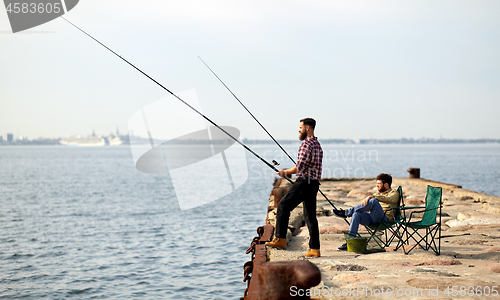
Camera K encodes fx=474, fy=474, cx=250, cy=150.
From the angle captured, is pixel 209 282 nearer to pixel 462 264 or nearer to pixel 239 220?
pixel 462 264

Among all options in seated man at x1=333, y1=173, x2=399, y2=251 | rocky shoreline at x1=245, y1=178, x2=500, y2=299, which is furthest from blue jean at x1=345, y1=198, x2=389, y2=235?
rocky shoreline at x1=245, y1=178, x2=500, y2=299

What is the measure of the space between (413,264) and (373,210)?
38.9 inches

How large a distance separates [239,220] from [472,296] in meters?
17.0

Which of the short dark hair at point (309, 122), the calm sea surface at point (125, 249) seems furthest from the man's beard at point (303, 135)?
the calm sea surface at point (125, 249)

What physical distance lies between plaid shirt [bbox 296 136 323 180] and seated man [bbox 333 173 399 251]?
2.68ft

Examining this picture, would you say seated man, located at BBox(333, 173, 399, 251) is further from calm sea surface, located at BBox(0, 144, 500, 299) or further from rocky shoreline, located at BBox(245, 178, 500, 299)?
calm sea surface, located at BBox(0, 144, 500, 299)

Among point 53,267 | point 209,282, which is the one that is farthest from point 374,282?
point 53,267

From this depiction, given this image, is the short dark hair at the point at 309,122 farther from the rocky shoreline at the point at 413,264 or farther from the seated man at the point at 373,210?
the rocky shoreline at the point at 413,264

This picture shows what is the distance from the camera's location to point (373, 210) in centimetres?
652

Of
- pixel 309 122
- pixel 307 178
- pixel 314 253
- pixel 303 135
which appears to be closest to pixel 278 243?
pixel 314 253

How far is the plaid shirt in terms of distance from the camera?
236 inches

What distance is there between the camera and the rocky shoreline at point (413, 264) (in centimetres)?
460

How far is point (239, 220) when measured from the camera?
21.1m

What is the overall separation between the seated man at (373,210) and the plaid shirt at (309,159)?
82 cm
